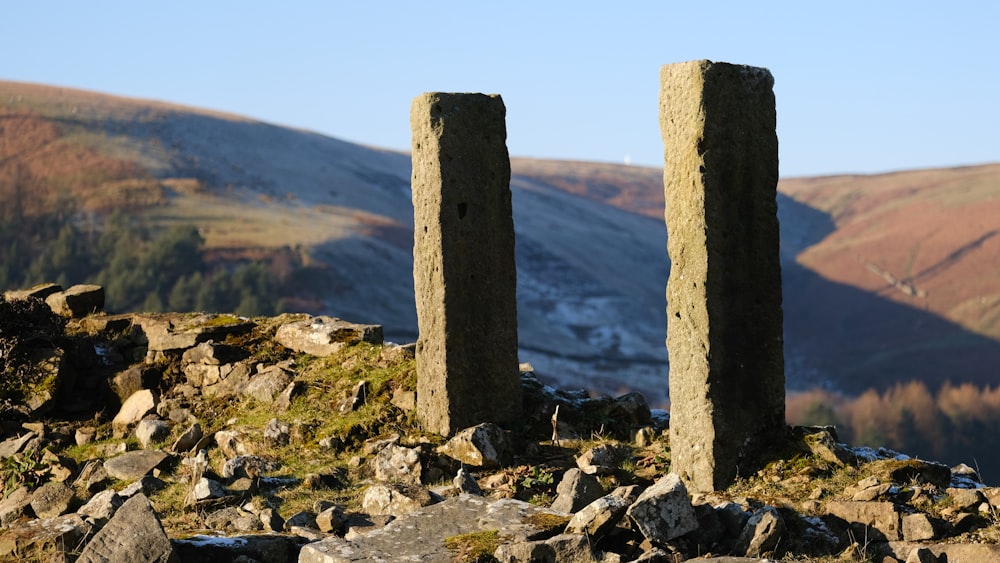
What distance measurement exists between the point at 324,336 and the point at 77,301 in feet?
13.3

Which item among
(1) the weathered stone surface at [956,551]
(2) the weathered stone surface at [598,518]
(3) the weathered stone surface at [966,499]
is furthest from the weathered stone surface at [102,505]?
(3) the weathered stone surface at [966,499]

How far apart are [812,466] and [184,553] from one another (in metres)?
5.19

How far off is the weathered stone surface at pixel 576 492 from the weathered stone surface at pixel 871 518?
1.80 m

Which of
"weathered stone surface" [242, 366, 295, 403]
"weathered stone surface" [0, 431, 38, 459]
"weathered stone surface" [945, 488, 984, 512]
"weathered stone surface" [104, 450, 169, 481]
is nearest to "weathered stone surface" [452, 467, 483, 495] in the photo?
"weathered stone surface" [104, 450, 169, 481]

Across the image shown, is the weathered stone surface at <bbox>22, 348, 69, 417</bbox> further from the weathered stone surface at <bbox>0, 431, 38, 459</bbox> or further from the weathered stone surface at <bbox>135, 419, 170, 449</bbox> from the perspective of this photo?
the weathered stone surface at <bbox>135, 419, 170, 449</bbox>

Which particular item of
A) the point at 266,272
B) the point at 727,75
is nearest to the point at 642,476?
the point at 727,75

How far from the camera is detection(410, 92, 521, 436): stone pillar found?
1236 cm

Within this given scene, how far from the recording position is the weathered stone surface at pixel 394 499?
9883 mm

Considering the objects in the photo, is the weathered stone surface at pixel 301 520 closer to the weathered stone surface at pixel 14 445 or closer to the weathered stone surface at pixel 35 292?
the weathered stone surface at pixel 14 445

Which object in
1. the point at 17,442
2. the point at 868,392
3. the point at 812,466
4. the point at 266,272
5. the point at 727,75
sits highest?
the point at 727,75

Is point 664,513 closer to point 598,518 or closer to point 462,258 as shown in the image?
point 598,518

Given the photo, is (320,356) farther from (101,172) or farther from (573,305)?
(573,305)

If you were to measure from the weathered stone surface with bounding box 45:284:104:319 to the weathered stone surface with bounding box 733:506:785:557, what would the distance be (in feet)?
35.4

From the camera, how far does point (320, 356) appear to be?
48.6 feet
